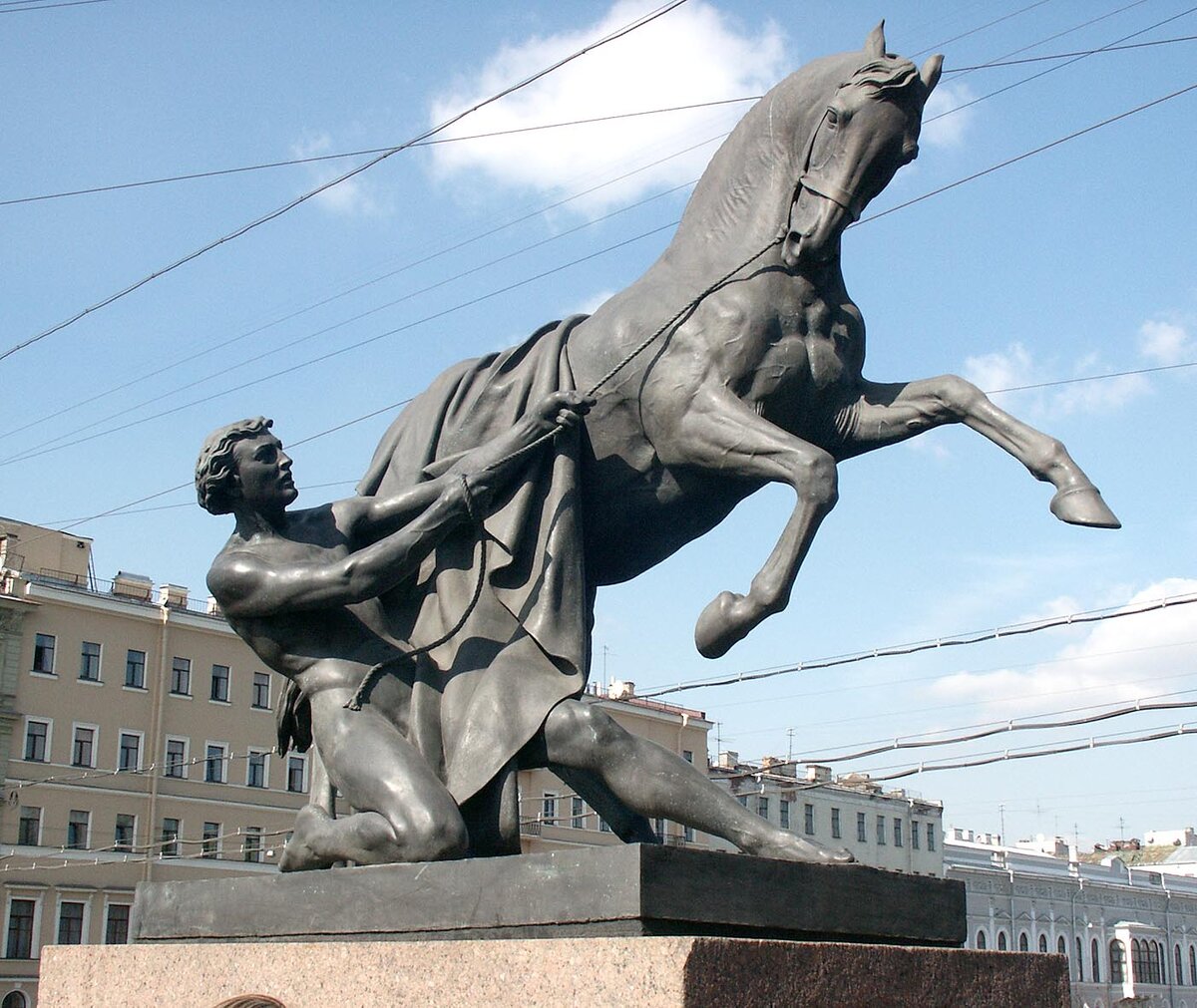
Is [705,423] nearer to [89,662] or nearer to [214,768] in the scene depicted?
[89,662]

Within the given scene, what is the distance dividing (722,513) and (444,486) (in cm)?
112

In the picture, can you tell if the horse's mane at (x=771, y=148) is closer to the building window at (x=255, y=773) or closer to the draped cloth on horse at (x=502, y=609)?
the draped cloth on horse at (x=502, y=609)

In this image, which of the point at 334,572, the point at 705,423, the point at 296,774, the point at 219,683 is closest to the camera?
the point at 334,572

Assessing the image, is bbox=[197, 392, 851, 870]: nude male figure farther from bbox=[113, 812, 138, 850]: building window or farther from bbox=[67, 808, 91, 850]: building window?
bbox=[113, 812, 138, 850]: building window

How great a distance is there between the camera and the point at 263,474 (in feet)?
18.8

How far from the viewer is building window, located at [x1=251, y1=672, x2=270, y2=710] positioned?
49.5 meters

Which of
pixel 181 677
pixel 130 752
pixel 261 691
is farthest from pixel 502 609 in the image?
pixel 261 691

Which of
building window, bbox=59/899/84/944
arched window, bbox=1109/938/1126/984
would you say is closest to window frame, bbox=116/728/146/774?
building window, bbox=59/899/84/944

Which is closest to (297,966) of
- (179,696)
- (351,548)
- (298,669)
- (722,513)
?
(298,669)

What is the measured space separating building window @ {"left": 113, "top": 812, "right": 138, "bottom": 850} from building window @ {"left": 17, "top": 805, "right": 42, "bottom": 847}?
7.92ft

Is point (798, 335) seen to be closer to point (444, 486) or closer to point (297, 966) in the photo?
point (444, 486)

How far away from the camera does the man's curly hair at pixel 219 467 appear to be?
568cm

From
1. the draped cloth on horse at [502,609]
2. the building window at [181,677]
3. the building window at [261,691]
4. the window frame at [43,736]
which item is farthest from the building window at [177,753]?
the draped cloth on horse at [502,609]

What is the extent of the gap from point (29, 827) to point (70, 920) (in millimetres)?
2859
